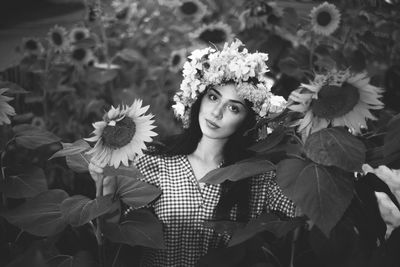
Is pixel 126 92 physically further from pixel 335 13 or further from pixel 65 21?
pixel 335 13

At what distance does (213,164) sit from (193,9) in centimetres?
151

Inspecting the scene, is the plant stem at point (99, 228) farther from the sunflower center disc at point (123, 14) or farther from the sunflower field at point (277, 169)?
the sunflower center disc at point (123, 14)

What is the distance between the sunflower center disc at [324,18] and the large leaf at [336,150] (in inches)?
47.8

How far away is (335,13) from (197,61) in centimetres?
90

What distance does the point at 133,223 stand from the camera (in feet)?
3.62

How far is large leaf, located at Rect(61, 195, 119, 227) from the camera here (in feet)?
3.20

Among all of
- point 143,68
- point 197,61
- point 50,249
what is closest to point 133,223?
point 50,249

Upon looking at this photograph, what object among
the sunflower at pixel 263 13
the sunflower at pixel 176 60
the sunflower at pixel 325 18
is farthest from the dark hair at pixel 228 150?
the sunflower at pixel 176 60

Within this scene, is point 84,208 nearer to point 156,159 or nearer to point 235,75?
point 156,159

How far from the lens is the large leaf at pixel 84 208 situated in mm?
976

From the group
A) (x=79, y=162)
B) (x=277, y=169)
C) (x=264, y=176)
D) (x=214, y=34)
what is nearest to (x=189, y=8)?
(x=214, y=34)

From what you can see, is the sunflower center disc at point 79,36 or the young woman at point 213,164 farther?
the sunflower center disc at point 79,36

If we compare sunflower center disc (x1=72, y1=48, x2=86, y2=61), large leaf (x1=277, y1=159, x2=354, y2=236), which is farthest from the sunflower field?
sunflower center disc (x1=72, y1=48, x2=86, y2=61)

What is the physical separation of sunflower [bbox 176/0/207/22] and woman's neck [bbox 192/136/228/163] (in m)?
1.42
